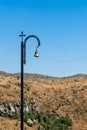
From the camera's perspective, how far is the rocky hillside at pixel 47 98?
88500 mm

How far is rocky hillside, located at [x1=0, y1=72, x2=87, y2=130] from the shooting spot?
88.5 m

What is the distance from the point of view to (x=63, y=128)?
8975cm

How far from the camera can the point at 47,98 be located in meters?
107

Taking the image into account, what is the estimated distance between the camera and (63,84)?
119 meters

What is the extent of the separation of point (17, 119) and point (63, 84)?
111 feet

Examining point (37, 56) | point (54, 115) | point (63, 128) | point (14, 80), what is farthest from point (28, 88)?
point (37, 56)

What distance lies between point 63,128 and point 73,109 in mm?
14241

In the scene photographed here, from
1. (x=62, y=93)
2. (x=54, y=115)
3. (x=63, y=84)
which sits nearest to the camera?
(x=54, y=115)

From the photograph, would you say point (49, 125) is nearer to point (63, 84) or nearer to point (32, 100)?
point (32, 100)

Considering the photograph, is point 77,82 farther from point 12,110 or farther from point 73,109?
point 12,110

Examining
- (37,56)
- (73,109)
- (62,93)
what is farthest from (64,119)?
(37,56)

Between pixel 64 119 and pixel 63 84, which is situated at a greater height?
pixel 63 84

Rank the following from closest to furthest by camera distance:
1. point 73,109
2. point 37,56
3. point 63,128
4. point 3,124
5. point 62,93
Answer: point 37,56
point 3,124
point 63,128
point 73,109
point 62,93

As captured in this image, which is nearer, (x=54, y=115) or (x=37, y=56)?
(x=37, y=56)
